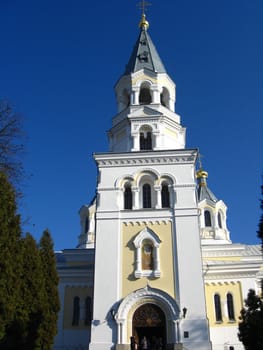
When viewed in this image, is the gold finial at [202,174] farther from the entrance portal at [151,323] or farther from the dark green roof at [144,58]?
the entrance portal at [151,323]

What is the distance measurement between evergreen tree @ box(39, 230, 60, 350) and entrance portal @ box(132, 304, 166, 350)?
4.25 metres

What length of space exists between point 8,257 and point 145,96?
15.7 metres

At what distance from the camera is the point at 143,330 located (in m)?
20.0

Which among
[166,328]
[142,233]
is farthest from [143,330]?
[142,233]

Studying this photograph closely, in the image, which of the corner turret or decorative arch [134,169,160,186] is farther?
the corner turret

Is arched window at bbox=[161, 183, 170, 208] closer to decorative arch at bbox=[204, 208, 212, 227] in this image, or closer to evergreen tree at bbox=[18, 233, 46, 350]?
evergreen tree at bbox=[18, 233, 46, 350]

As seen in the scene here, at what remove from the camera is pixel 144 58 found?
26438 millimetres

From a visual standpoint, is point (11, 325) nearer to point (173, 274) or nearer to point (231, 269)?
point (173, 274)

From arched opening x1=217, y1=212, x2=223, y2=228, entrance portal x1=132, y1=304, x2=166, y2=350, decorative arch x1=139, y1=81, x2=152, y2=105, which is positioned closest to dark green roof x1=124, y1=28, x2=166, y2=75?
decorative arch x1=139, y1=81, x2=152, y2=105

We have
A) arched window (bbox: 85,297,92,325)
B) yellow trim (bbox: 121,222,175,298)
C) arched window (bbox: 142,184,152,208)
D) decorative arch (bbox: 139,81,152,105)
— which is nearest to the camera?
yellow trim (bbox: 121,222,175,298)

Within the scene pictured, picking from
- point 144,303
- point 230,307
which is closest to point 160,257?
point 144,303

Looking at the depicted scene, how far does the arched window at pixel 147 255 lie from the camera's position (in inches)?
789

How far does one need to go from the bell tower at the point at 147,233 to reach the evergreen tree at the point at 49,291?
9.68 ft

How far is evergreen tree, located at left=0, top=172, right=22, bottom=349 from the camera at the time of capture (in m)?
11.5
